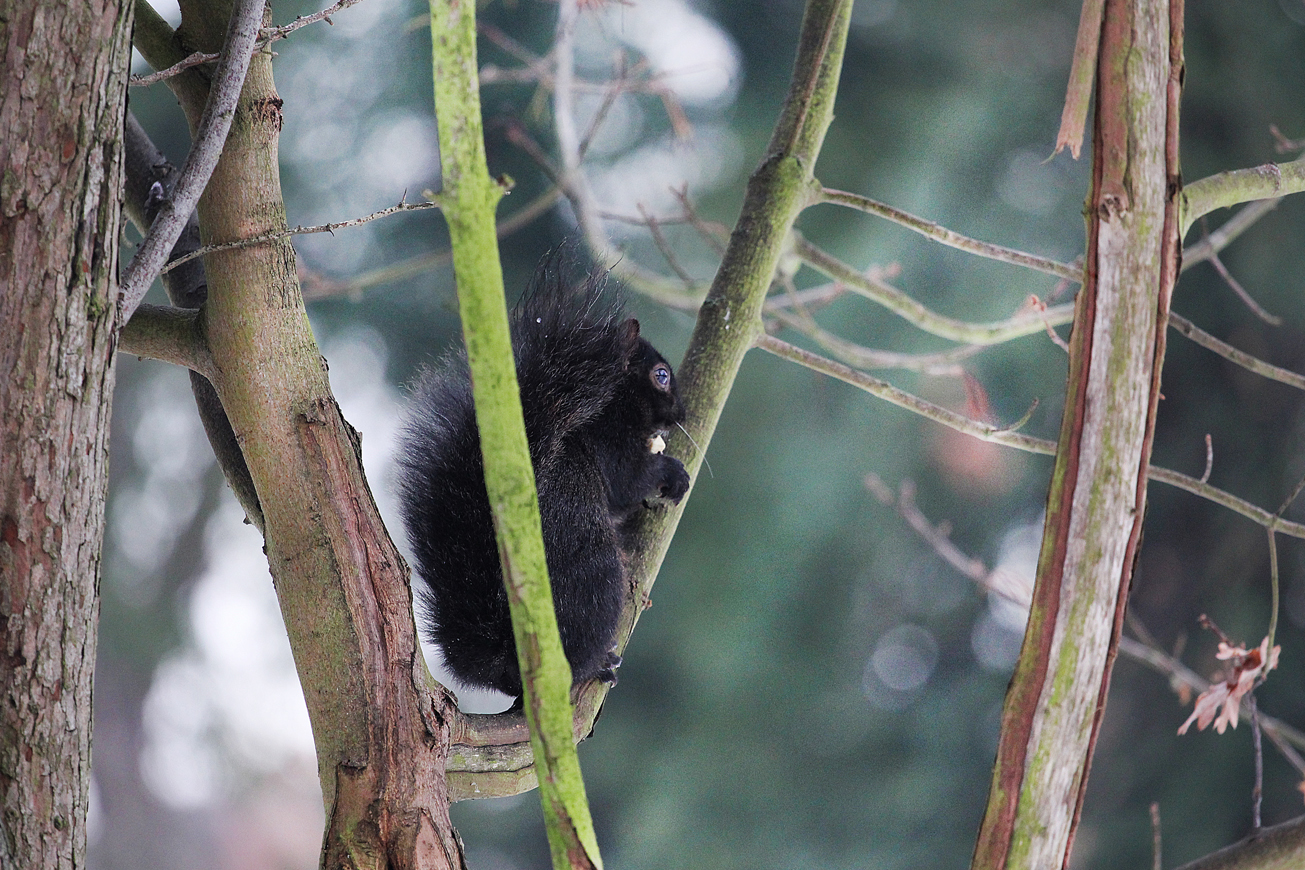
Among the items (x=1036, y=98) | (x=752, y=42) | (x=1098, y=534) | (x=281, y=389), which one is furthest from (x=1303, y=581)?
(x=281, y=389)

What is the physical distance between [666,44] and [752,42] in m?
0.38

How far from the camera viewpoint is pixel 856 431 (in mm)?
2895

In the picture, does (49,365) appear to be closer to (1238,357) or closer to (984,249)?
(984,249)

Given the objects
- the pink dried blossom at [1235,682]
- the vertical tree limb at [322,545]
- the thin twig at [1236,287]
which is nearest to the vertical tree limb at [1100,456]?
the pink dried blossom at [1235,682]

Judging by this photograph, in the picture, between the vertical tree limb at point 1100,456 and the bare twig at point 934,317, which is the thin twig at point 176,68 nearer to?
the vertical tree limb at point 1100,456

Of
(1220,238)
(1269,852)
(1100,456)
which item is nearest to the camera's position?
(1100,456)

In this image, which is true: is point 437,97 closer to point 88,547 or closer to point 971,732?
point 88,547

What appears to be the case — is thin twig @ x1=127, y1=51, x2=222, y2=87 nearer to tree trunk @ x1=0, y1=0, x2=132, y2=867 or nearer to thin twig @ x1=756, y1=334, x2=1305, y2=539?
tree trunk @ x1=0, y1=0, x2=132, y2=867

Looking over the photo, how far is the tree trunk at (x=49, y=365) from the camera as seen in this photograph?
0.57m

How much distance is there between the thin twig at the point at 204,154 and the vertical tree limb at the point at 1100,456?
1.85 ft

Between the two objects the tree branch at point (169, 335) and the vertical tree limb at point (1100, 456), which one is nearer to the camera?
the vertical tree limb at point (1100, 456)

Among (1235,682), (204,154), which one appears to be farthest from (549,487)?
(1235,682)

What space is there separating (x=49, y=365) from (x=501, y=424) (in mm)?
301

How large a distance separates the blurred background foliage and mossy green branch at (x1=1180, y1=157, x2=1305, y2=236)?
5.29 feet
